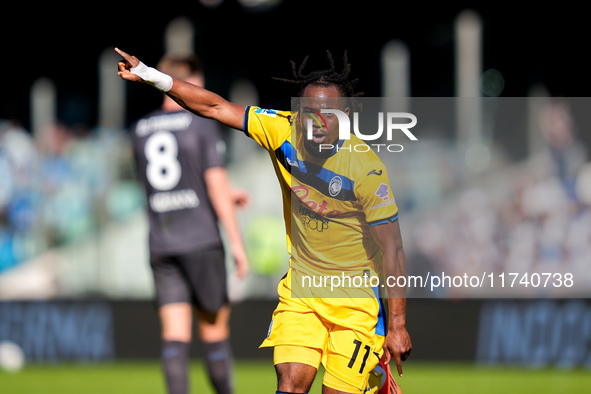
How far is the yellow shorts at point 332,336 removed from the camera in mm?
4129

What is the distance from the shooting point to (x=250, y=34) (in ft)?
52.4

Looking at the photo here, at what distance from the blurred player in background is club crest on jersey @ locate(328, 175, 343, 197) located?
1586 mm

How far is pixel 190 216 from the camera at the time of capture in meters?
5.76

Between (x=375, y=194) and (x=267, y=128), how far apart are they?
614 millimetres

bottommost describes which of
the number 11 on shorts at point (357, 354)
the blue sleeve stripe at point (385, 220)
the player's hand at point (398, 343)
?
the number 11 on shorts at point (357, 354)

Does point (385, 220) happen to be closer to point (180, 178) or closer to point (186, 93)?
point (186, 93)

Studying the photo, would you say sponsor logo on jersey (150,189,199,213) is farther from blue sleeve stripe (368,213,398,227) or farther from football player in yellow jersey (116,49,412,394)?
blue sleeve stripe (368,213,398,227)

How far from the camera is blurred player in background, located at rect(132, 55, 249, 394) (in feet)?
18.6

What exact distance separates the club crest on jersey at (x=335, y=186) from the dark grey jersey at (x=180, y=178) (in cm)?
167

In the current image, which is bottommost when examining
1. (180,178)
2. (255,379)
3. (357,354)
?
(255,379)

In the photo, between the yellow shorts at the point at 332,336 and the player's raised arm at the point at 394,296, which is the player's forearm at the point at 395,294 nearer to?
the player's raised arm at the point at 394,296

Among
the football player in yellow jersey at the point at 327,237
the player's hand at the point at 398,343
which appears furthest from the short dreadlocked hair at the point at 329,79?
the player's hand at the point at 398,343

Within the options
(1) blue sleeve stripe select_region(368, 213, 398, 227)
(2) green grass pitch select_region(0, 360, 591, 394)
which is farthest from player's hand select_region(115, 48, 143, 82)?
(2) green grass pitch select_region(0, 360, 591, 394)

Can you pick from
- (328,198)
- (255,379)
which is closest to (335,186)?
(328,198)
